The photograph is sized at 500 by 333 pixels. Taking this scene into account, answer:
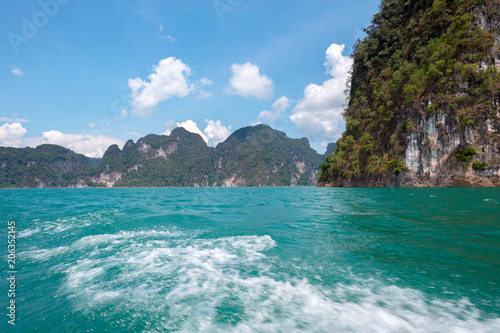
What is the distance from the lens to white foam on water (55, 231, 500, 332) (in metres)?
→ 2.71

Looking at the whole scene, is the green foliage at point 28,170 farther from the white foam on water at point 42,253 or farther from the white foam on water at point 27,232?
the white foam on water at point 42,253

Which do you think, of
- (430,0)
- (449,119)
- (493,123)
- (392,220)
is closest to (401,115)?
(449,119)

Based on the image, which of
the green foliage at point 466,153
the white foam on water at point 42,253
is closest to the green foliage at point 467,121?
the green foliage at point 466,153

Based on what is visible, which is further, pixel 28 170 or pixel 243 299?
pixel 28 170

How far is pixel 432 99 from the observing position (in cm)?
3322

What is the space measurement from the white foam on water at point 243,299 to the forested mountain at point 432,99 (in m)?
35.7

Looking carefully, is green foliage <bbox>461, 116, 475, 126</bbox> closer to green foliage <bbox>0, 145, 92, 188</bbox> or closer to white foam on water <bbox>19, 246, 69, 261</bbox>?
white foam on water <bbox>19, 246, 69, 261</bbox>

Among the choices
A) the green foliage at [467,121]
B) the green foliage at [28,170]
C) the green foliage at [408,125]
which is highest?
the green foliage at [408,125]

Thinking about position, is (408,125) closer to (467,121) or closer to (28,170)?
(467,121)

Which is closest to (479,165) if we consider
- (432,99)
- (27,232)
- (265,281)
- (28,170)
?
(432,99)

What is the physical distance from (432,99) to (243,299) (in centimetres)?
4222

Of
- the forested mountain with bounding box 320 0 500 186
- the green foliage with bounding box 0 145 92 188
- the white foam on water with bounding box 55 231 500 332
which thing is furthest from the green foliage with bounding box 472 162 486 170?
the green foliage with bounding box 0 145 92 188

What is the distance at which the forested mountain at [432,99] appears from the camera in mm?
28234

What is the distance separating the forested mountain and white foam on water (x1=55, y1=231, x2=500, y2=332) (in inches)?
1406
